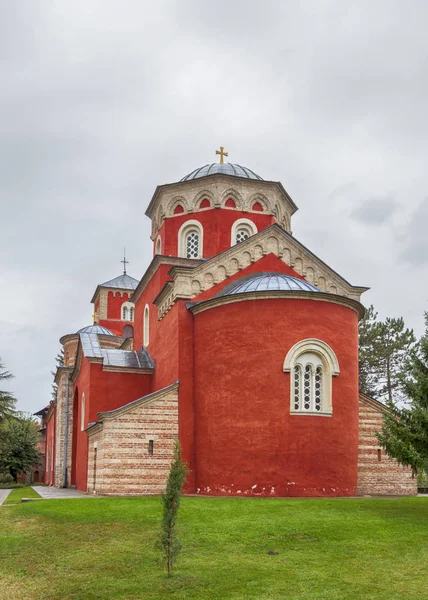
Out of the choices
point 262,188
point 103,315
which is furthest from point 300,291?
point 103,315

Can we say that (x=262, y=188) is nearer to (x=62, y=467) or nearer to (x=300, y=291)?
(x=300, y=291)

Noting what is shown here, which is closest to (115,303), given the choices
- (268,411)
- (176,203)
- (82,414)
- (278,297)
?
(82,414)

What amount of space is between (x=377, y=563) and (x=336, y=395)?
28.1 ft

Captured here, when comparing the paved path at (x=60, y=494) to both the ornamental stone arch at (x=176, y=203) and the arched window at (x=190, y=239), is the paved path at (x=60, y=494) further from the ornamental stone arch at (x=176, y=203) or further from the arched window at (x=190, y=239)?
the ornamental stone arch at (x=176, y=203)

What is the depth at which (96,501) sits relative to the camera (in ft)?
53.5

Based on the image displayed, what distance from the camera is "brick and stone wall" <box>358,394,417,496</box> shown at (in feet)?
65.9

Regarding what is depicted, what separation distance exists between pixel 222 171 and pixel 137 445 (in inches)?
473

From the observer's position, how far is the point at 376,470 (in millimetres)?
20203

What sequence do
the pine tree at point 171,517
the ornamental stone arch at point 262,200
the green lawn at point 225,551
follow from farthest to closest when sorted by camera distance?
the ornamental stone arch at point 262,200, the pine tree at point 171,517, the green lawn at point 225,551

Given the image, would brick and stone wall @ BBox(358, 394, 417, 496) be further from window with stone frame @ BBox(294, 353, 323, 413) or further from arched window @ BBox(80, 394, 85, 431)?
arched window @ BBox(80, 394, 85, 431)

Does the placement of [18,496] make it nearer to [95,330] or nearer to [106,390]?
[106,390]

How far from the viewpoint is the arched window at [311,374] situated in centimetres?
1823

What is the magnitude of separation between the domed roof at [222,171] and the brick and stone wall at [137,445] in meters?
9.95

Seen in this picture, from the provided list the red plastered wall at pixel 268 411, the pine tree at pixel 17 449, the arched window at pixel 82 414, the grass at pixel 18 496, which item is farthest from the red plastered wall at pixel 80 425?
the pine tree at pixel 17 449
